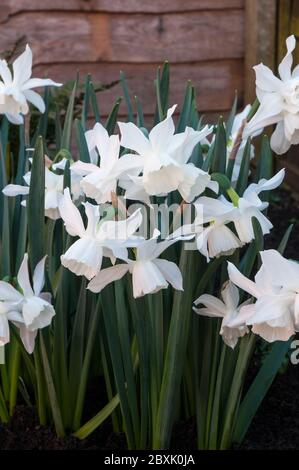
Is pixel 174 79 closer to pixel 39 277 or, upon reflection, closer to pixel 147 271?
pixel 39 277

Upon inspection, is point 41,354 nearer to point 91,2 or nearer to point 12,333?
point 12,333

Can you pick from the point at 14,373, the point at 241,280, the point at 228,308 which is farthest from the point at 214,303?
the point at 14,373

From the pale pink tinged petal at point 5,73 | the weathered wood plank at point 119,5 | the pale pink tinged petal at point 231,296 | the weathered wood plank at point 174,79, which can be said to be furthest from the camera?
the weathered wood plank at point 174,79

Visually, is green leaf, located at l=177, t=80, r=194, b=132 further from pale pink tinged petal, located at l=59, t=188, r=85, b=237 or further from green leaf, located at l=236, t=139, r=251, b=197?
pale pink tinged petal, located at l=59, t=188, r=85, b=237

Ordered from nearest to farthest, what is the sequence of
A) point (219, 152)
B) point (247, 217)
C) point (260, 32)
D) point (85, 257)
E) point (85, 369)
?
point (85, 257)
point (247, 217)
point (219, 152)
point (85, 369)
point (260, 32)

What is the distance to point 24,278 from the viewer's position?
1193 millimetres

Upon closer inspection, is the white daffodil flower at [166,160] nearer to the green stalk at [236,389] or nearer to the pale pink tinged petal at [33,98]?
the green stalk at [236,389]

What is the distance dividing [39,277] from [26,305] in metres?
0.07

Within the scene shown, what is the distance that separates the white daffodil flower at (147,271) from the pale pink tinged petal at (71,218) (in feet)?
0.25

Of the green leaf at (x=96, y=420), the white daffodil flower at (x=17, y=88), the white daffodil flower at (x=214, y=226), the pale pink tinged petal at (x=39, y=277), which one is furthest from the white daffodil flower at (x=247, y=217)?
the white daffodil flower at (x=17, y=88)

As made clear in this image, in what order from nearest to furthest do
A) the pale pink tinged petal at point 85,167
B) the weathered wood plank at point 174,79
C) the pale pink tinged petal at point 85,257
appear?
the pale pink tinged petal at point 85,257 < the pale pink tinged petal at point 85,167 < the weathered wood plank at point 174,79

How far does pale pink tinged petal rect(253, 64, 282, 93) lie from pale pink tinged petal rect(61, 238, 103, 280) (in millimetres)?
382

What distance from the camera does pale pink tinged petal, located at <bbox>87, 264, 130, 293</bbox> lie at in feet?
3.64

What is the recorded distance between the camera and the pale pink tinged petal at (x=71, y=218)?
1079 millimetres
